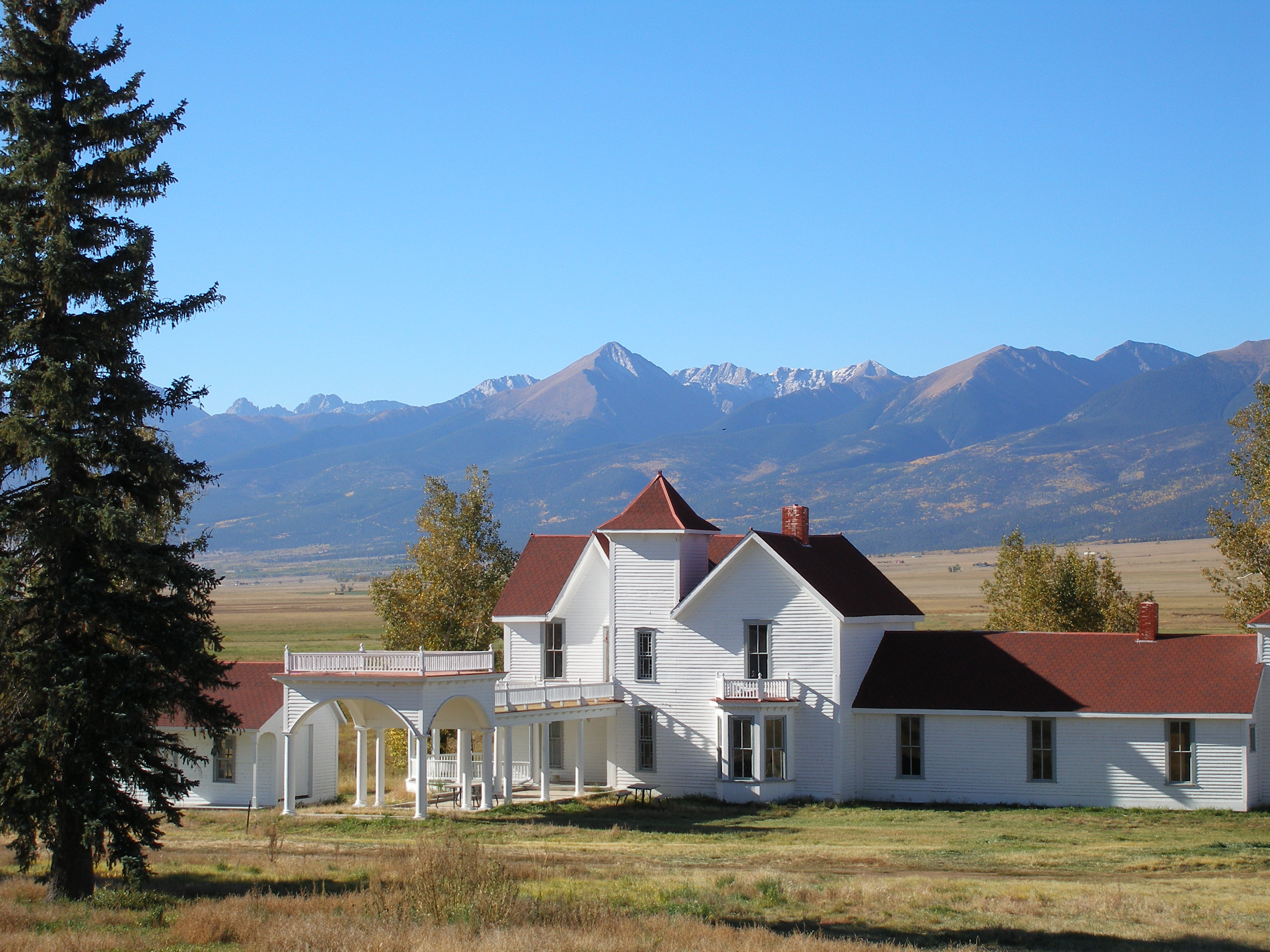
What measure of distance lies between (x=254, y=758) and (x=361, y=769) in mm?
3237

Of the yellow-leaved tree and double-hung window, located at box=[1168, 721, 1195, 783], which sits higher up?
the yellow-leaved tree

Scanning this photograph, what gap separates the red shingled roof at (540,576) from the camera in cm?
4781

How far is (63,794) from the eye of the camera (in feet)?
67.2

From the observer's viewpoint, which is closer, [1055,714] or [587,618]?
[1055,714]

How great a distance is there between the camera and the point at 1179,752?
38.6 meters

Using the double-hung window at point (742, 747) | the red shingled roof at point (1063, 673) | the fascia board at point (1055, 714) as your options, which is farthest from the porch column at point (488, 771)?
the red shingled roof at point (1063, 673)

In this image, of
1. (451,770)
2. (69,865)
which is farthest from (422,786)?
(69,865)

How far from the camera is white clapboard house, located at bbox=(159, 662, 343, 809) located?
40.8 m

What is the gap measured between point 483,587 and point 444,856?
115ft

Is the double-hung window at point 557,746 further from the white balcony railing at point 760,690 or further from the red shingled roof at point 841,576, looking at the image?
the red shingled roof at point 841,576

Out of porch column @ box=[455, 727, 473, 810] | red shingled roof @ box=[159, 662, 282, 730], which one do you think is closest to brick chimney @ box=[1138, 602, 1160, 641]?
porch column @ box=[455, 727, 473, 810]

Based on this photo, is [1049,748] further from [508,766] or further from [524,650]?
[524,650]

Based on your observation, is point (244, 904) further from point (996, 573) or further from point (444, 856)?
point (996, 573)

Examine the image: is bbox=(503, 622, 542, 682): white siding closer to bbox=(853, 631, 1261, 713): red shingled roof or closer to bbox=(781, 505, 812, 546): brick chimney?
bbox=(781, 505, 812, 546): brick chimney
